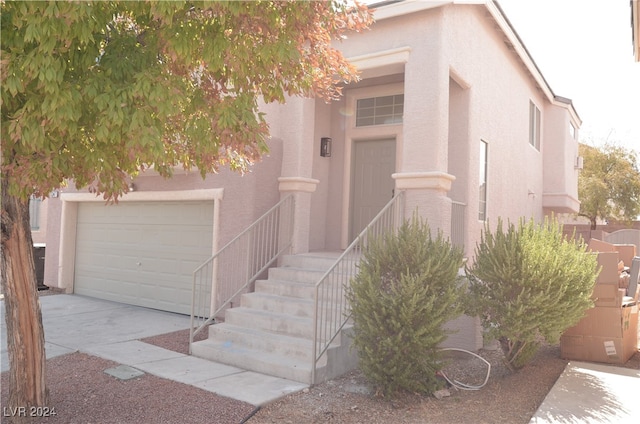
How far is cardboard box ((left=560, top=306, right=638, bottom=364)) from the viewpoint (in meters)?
5.91

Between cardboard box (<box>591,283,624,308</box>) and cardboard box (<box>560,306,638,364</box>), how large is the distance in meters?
0.33

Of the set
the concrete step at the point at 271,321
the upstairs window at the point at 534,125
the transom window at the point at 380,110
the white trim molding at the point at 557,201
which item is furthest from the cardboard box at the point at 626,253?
the concrete step at the point at 271,321

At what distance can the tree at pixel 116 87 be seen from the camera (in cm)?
334

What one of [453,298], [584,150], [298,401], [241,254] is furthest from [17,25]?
[584,150]

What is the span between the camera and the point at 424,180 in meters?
6.63

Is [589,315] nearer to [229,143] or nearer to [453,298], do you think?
[453,298]

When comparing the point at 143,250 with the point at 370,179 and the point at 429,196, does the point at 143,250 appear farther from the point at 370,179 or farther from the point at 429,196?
the point at 429,196

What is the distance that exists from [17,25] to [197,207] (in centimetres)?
572

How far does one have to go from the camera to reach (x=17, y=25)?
130 inches

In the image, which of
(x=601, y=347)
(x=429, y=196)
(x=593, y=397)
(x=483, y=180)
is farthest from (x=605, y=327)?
(x=483, y=180)

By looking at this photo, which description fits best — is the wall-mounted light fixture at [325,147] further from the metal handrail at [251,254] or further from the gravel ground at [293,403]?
the gravel ground at [293,403]

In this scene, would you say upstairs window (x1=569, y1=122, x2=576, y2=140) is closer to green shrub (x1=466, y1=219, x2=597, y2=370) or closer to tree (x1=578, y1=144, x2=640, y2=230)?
tree (x1=578, y1=144, x2=640, y2=230)

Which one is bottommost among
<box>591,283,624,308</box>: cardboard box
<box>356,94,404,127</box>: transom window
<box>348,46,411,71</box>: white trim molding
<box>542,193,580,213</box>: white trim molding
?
<box>591,283,624,308</box>: cardboard box

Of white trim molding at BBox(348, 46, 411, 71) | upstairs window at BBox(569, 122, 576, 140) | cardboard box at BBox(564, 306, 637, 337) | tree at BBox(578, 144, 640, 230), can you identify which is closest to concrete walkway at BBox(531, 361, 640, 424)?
cardboard box at BBox(564, 306, 637, 337)
